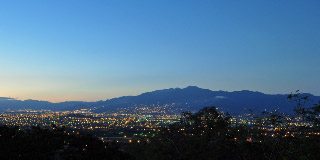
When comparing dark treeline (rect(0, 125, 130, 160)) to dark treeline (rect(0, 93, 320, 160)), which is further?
dark treeline (rect(0, 125, 130, 160))

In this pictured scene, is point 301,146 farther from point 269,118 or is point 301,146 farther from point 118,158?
point 118,158

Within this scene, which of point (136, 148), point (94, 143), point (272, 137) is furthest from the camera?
point (136, 148)

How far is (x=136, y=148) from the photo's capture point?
3828 cm

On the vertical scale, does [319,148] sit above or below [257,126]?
below

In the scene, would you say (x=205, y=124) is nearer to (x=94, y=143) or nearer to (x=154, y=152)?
(x=154, y=152)

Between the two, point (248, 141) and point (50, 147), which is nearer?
point (50, 147)

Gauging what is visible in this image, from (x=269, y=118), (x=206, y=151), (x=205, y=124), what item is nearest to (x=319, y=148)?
(x=269, y=118)

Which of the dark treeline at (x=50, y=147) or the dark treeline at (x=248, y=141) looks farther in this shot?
the dark treeline at (x=50, y=147)

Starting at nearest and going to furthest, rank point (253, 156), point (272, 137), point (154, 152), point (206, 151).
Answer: point (272, 137) → point (253, 156) → point (206, 151) → point (154, 152)

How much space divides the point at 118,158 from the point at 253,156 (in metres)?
10.6

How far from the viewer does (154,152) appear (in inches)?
1079

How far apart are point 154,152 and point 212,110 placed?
17.2 meters

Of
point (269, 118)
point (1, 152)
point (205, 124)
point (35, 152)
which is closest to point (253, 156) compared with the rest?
point (269, 118)

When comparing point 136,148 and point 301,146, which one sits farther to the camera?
point 136,148
